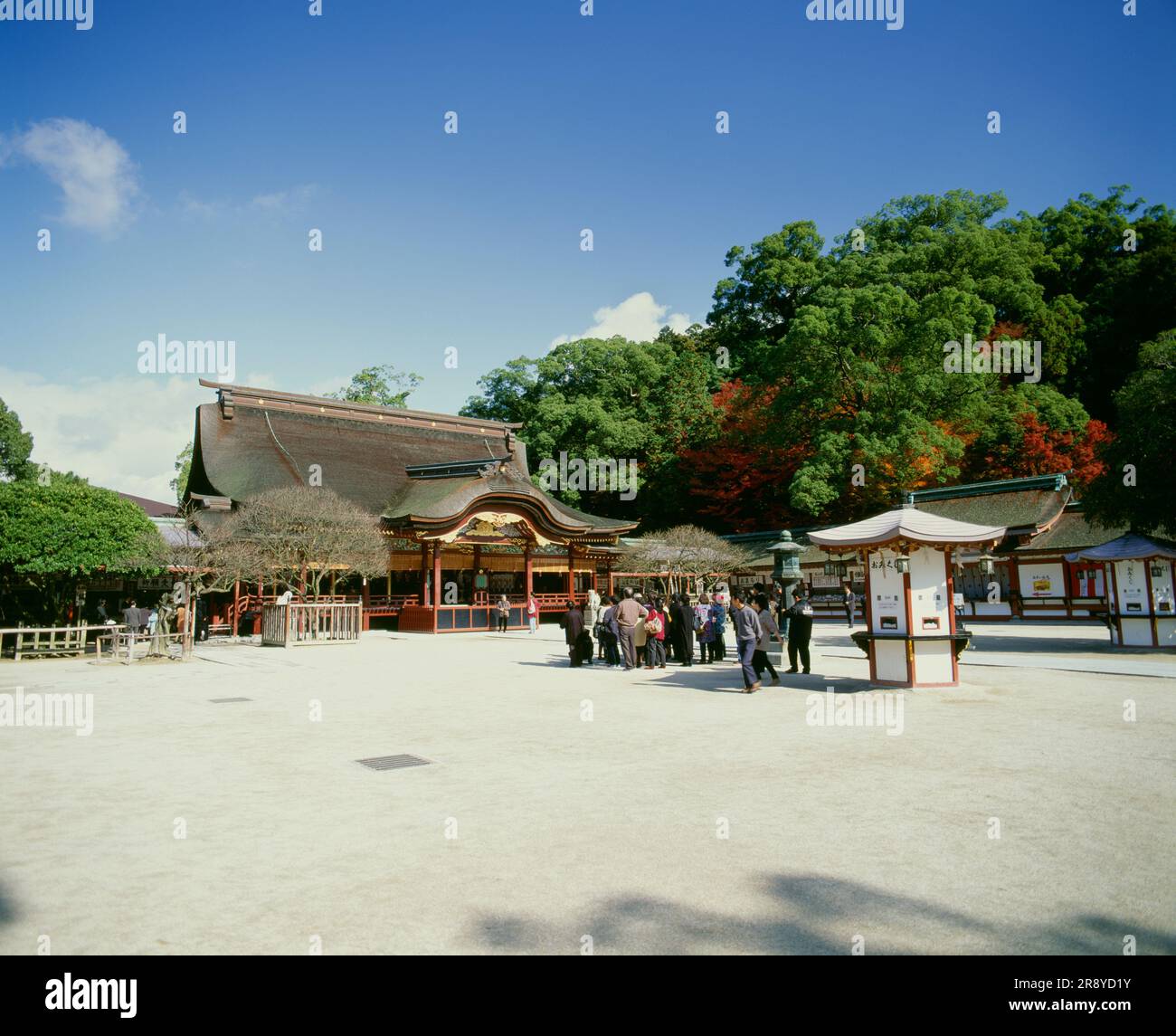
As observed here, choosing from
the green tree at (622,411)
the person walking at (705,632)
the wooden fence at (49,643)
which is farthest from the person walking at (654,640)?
the green tree at (622,411)

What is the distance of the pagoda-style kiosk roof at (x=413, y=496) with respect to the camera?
1151 inches

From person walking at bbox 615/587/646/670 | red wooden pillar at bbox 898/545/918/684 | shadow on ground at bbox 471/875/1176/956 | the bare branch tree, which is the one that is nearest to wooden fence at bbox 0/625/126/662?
person walking at bbox 615/587/646/670

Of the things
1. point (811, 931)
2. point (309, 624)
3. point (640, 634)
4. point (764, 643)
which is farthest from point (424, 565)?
point (811, 931)

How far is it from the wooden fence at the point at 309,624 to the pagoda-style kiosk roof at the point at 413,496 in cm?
570

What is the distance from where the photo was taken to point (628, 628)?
15.4m

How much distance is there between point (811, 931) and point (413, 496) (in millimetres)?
30123

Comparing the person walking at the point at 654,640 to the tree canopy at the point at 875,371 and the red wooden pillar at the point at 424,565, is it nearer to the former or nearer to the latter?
the red wooden pillar at the point at 424,565

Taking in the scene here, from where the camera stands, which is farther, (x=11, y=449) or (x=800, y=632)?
(x=11, y=449)

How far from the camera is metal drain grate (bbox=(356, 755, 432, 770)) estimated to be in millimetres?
6918

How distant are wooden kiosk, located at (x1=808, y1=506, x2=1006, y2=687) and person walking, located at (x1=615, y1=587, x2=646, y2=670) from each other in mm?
4363

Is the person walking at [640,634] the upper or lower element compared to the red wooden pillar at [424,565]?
lower

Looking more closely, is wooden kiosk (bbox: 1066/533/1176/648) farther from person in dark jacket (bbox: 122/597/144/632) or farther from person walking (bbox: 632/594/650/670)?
person in dark jacket (bbox: 122/597/144/632)

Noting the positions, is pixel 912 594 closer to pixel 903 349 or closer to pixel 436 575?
pixel 436 575

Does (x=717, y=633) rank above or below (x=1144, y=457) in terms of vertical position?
below
